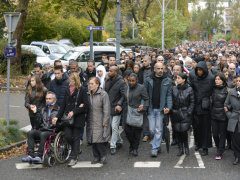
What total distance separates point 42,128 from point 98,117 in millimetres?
1051

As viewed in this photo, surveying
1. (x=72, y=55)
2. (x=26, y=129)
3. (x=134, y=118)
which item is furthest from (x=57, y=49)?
(x=134, y=118)

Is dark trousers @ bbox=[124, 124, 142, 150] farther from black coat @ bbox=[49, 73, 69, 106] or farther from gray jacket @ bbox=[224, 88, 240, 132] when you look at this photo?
gray jacket @ bbox=[224, 88, 240, 132]

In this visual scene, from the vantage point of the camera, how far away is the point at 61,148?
10672 millimetres

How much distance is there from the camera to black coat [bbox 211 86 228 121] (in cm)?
1100

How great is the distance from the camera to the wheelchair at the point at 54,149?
1040 centimetres

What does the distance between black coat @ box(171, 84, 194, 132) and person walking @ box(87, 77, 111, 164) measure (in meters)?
1.42

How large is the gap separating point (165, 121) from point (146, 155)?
2.57 ft

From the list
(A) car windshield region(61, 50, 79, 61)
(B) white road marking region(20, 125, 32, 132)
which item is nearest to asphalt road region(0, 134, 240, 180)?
(B) white road marking region(20, 125, 32, 132)

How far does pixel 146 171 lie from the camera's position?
10133mm

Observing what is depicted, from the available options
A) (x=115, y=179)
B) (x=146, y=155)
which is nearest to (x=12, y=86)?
(x=146, y=155)

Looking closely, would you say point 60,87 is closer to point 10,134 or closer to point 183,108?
point 10,134

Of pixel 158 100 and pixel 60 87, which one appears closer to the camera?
pixel 158 100

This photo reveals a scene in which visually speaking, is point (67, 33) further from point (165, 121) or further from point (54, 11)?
point (165, 121)

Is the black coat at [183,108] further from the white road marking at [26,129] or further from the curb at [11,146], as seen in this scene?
the white road marking at [26,129]
